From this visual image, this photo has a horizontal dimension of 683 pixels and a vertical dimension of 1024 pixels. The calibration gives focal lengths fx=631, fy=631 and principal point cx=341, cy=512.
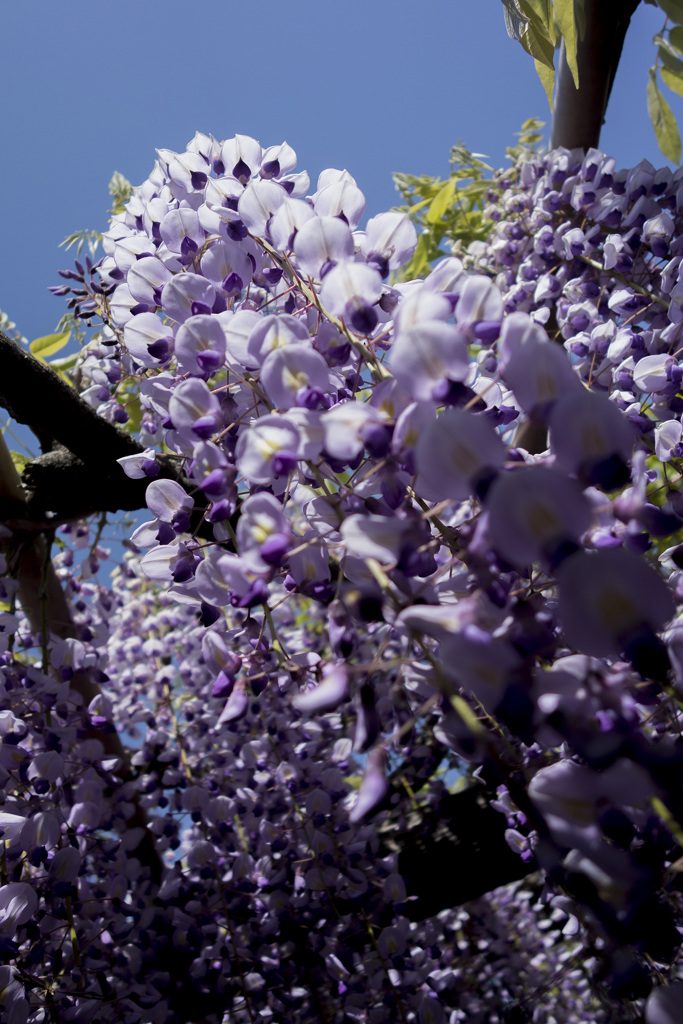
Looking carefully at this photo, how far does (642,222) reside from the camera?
6.27 ft

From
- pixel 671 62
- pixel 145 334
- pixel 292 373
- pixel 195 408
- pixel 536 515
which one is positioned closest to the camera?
pixel 536 515

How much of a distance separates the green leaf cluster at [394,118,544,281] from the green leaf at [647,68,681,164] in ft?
1.75

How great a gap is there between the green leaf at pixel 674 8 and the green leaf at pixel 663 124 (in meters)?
0.52

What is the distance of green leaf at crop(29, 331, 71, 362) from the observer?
2.22 meters

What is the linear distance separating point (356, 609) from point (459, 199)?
107 inches

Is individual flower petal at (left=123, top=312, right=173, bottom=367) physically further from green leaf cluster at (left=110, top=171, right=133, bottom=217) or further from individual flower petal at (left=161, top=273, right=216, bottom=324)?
green leaf cluster at (left=110, top=171, right=133, bottom=217)

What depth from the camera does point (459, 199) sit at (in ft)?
9.22

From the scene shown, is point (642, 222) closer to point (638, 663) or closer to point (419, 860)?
point (638, 663)

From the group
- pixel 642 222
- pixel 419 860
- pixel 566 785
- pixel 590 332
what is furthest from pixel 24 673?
pixel 642 222

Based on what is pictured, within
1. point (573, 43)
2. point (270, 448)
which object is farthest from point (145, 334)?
point (573, 43)

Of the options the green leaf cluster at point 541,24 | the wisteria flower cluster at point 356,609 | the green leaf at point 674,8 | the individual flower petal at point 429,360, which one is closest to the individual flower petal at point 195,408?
the wisteria flower cluster at point 356,609

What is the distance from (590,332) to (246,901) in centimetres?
191

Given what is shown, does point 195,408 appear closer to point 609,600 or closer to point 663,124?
point 609,600

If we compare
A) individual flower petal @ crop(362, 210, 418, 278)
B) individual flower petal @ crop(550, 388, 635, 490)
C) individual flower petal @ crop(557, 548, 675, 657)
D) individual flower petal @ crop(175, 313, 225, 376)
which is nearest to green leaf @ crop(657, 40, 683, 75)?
individual flower petal @ crop(362, 210, 418, 278)
